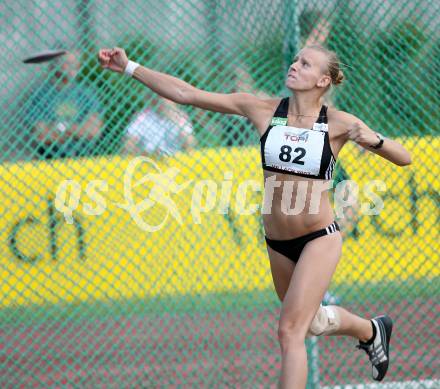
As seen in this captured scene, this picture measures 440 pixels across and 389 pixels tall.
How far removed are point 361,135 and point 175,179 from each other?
219 centimetres

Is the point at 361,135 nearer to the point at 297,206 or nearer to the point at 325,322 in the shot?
the point at 297,206

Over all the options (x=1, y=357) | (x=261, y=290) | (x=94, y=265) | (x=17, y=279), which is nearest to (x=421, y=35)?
(x=261, y=290)

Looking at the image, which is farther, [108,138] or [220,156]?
[220,156]

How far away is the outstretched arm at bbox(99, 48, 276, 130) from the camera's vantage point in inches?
187

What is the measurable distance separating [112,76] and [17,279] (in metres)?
1.52

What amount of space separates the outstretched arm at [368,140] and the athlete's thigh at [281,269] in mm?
800

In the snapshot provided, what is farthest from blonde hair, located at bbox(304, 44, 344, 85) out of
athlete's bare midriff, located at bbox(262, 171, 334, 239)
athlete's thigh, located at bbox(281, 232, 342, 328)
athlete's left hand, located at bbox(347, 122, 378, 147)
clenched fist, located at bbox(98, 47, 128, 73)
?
clenched fist, located at bbox(98, 47, 128, 73)

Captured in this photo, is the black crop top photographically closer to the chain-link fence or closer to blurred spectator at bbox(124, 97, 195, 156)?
the chain-link fence

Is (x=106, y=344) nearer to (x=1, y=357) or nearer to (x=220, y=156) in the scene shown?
(x=1, y=357)

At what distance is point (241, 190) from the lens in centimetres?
646

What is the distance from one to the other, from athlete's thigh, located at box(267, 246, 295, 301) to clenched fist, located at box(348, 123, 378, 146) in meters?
0.87

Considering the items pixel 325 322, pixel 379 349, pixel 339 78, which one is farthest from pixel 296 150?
pixel 379 349

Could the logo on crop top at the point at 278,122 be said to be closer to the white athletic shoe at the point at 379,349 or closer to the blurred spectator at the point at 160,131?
the blurred spectator at the point at 160,131

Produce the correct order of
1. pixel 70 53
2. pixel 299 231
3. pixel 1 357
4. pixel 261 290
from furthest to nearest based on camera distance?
pixel 261 290
pixel 1 357
pixel 70 53
pixel 299 231
